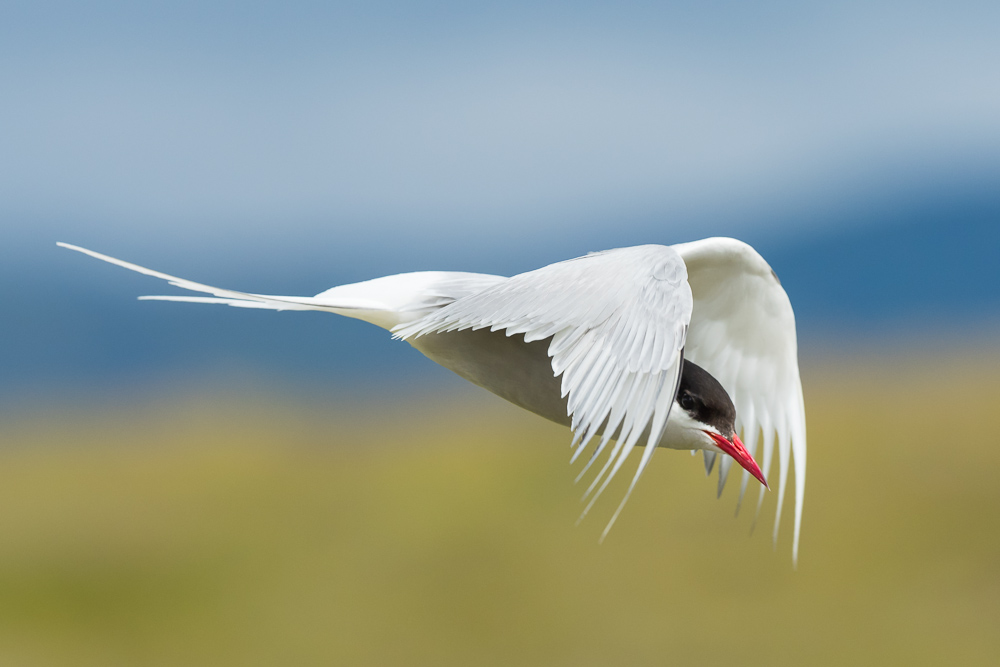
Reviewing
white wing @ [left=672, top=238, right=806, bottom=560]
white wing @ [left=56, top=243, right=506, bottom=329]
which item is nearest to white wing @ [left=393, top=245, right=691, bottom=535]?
white wing @ [left=56, top=243, right=506, bottom=329]

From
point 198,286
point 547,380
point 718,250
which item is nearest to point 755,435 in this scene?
point 718,250

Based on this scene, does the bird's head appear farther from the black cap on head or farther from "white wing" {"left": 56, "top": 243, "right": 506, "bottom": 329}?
"white wing" {"left": 56, "top": 243, "right": 506, "bottom": 329}

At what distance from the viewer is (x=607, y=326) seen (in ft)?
4.29

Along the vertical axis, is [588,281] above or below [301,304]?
above

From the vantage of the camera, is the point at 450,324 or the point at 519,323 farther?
the point at 450,324

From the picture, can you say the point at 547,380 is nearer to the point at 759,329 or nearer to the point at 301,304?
the point at 301,304

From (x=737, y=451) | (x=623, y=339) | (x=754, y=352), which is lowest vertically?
(x=737, y=451)

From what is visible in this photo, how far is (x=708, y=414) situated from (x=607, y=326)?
35 cm

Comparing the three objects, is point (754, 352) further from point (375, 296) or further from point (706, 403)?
point (375, 296)

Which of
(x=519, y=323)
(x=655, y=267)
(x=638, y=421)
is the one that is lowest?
(x=638, y=421)

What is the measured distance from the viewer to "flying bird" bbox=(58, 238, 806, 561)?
1.23 meters

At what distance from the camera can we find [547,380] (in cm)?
161

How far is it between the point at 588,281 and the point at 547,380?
0.25 m

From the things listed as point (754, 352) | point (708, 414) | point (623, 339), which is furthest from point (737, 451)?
point (754, 352)
